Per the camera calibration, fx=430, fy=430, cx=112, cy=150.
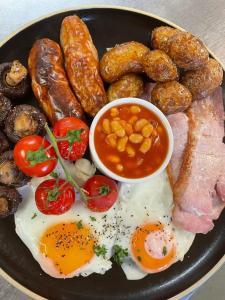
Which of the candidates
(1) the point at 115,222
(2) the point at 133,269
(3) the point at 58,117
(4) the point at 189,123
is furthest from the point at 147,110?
(2) the point at 133,269

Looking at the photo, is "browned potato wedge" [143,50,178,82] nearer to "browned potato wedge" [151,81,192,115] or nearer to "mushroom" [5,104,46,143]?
"browned potato wedge" [151,81,192,115]

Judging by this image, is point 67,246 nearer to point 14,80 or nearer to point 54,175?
point 54,175

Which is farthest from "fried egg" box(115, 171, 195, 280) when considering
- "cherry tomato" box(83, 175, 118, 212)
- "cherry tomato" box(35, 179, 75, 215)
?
"cherry tomato" box(35, 179, 75, 215)

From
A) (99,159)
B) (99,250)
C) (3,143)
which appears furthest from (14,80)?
(99,250)

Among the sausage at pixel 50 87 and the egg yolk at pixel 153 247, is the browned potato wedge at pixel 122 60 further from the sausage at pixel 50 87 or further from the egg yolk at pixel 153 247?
the egg yolk at pixel 153 247

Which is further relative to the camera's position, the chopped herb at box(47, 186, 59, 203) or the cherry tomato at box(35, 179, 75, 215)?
the cherry tomato at box(35, 179, 75, 215)

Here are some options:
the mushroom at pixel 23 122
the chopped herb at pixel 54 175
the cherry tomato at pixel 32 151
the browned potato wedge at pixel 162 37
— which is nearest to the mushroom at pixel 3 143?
the mushroom at pixel 23 122
